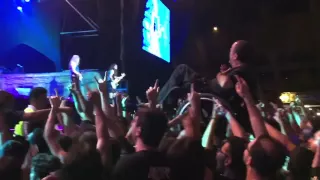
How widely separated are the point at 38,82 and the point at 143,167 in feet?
23.2

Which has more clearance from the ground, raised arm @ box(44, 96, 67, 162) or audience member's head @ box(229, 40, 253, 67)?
audience member's head @ box(229, 40, 253, 67)

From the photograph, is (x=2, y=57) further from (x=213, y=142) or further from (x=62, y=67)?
(x=213, y=142)

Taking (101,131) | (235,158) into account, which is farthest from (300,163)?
(101,131)

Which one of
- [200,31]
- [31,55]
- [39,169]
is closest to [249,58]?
[39,169]

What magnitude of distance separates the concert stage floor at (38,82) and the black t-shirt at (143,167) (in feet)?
20.2

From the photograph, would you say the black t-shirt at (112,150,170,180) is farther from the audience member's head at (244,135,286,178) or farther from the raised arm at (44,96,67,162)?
the raised arm at (44,96,67,162)

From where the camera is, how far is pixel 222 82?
3.09 metres

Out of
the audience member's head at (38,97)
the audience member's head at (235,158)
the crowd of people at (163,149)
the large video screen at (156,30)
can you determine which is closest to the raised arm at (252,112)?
the crowd of people at (163,149)

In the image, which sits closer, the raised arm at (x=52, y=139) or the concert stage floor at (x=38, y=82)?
the raised arm at (x=52, y=139)

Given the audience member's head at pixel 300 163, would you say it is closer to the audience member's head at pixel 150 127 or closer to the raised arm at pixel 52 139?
the audience member's head at pixel 150 127

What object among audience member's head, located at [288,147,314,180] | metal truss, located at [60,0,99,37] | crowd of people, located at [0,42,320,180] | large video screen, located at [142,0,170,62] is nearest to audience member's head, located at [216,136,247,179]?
crowd of people, located at [0,42,320,180]

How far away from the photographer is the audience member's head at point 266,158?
2.29 metres

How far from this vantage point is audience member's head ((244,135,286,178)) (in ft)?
7.50

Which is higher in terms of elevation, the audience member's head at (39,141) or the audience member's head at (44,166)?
the audience member's head at (39,141)
